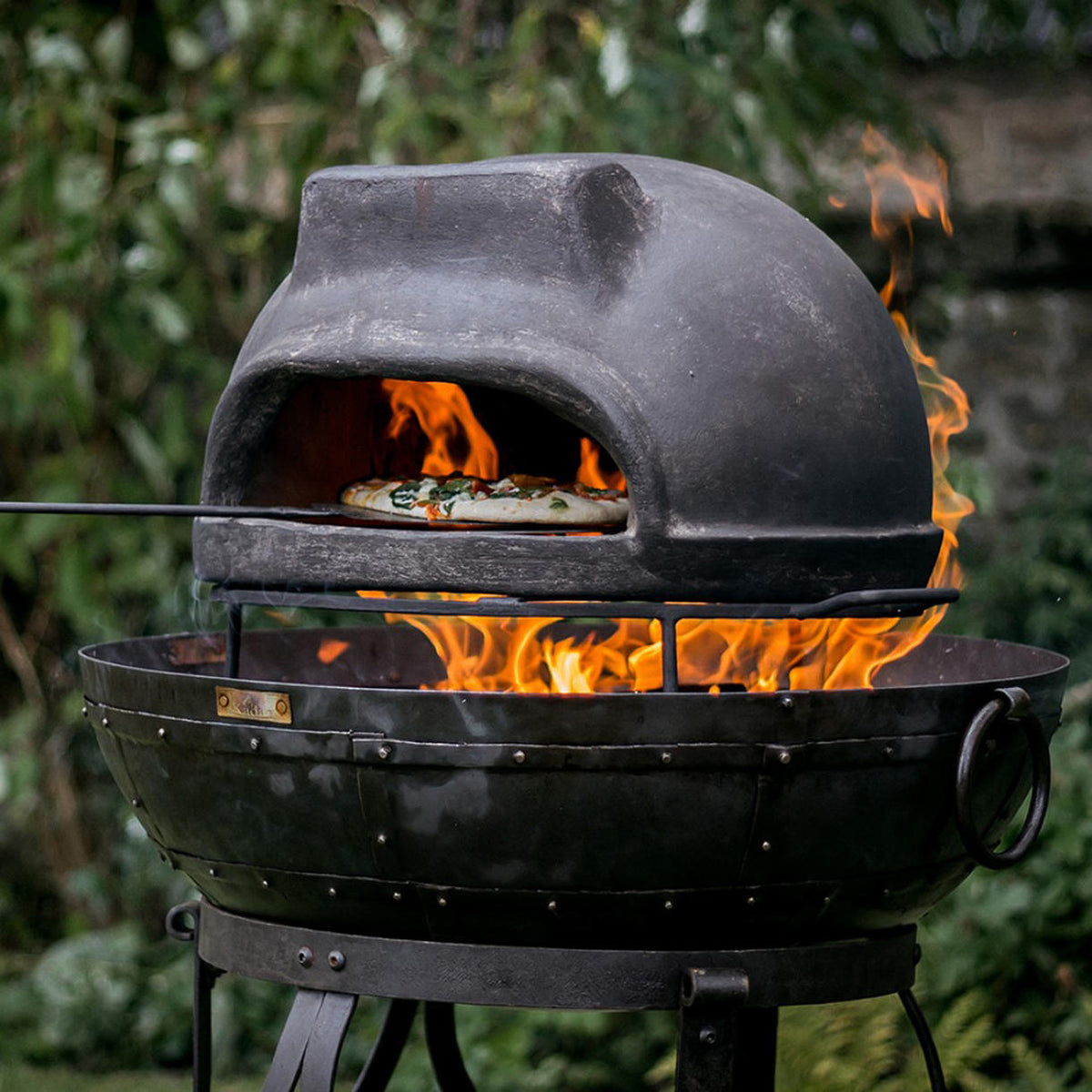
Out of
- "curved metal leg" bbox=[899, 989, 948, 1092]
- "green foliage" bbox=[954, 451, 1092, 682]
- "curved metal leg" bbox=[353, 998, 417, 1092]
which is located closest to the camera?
"curved metal leg" bbox=[899, 989, 948, 1092]

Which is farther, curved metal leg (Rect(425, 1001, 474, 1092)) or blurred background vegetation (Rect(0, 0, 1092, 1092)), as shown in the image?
blurred background vegetation (Rect(0, 0, 1092, 1092))

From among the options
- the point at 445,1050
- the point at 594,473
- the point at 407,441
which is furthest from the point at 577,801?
the point at 445,1050

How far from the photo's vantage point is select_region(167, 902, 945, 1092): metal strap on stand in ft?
6.48

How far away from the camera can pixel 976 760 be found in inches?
79.6

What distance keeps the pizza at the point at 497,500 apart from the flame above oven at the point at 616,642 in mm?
142

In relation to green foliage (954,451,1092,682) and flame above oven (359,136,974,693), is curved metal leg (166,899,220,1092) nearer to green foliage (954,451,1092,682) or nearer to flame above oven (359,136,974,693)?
flame above oven (359,136,974,693)

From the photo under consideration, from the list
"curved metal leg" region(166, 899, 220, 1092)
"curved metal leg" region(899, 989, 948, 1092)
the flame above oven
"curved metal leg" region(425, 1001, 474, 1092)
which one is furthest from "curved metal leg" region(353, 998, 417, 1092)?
"curved metal leg" region(899, 989, 948, 1092)

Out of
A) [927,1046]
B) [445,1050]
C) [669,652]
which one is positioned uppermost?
[669,652]

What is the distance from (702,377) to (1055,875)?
1.85 metres

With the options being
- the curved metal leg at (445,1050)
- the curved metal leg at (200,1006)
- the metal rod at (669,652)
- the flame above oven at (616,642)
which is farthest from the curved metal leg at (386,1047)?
the metal rod at (669,652)

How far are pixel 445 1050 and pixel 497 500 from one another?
3.56ft

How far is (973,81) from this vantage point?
539 centimetres

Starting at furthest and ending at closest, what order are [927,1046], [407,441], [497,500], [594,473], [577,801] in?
[407,441], [594,473], [927,1046], [497,500], [577,801]

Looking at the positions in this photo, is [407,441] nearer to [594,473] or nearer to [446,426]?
[446,426]
